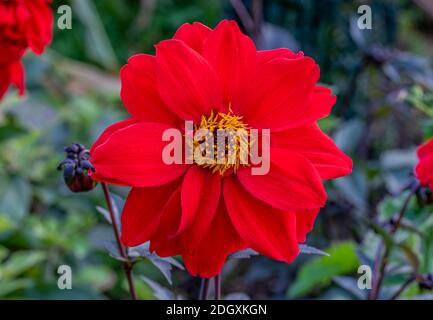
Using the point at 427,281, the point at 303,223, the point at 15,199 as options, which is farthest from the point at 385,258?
the point at 15,199

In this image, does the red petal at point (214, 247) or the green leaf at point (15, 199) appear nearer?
the red petal at point (214, 247)

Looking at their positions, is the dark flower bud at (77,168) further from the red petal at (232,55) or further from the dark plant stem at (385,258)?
the dark plant stem at (385,258)

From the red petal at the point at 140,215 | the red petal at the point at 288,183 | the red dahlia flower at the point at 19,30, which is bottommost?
the red petal at the point at 140,215

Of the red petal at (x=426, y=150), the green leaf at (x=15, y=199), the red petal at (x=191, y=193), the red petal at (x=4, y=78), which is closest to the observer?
the red petal at (x=191, y=193)

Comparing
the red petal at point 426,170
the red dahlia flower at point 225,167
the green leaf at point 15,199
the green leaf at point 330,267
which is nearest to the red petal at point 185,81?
the red dahlia flower at point 225,167

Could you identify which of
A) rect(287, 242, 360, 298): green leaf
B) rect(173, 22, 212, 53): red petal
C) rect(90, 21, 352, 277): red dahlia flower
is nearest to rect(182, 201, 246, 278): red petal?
rect(90, 21, 352, 277): red dahlia flower

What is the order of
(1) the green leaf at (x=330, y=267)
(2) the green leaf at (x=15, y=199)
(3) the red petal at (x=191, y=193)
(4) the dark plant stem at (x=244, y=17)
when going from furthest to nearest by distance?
1. (4) the dark plant stem at (x=244, y=17)
2. (2) the green leaf at (x=15, y=199)
3. (1) the green leaf at (x=330, y=267)
4. (3) the red petal at (x=191, y=193)

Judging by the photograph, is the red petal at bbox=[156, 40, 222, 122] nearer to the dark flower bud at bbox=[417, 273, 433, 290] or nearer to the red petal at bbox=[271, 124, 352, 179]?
the red petal at bbox=[271, 124, 352, 179]
